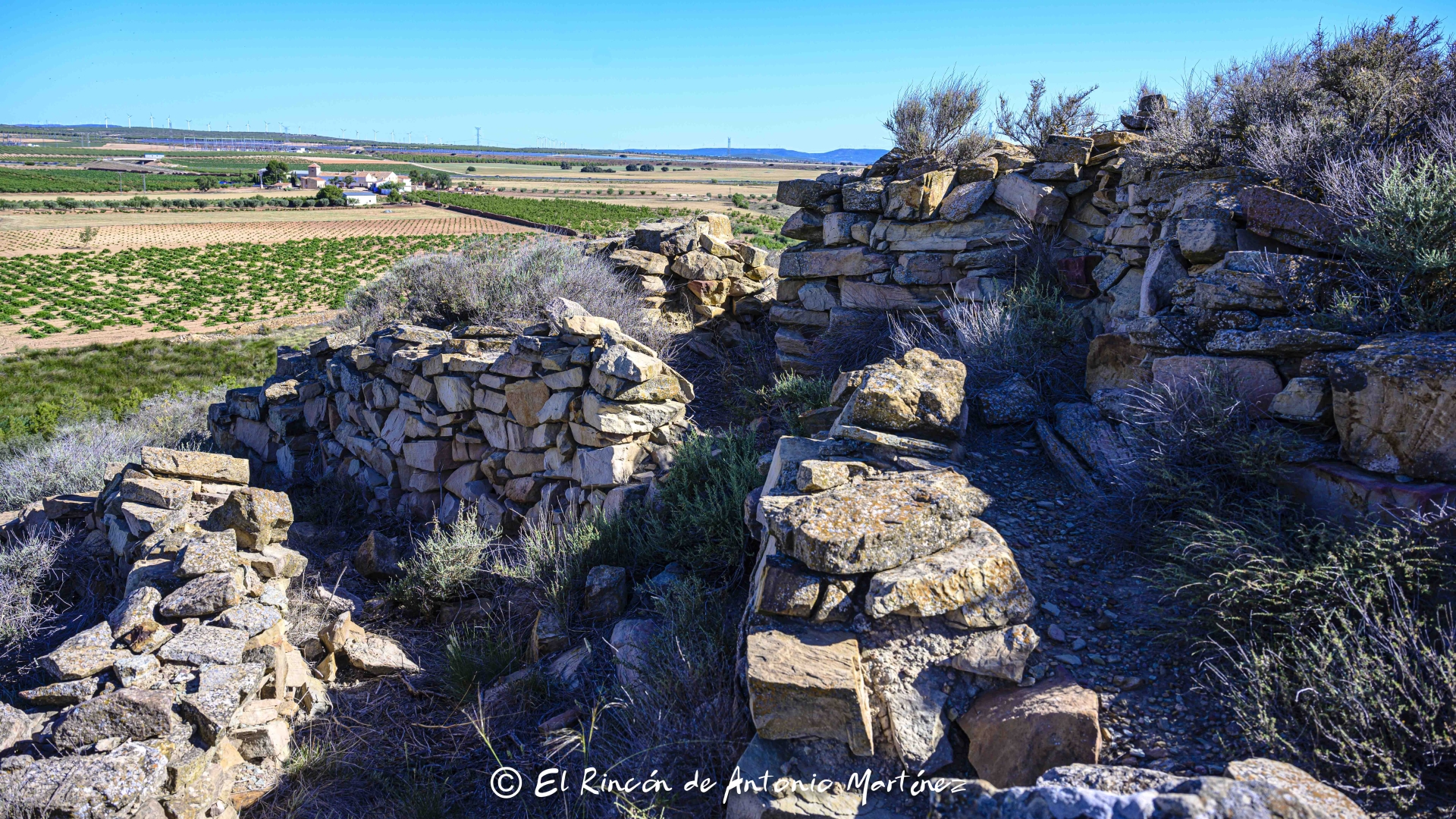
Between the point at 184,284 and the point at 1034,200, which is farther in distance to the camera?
the point at 184,284

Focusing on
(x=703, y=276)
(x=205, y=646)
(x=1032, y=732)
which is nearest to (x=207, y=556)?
(x=205, y=646)

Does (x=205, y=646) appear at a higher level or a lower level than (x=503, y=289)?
lower

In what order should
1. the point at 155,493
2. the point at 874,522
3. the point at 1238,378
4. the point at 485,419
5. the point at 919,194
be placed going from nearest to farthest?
the point at 874,522, the point at 1238,378, the point at 155,493, the point at 485,419, the point at 919,194

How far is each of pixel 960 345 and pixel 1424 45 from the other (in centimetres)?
384

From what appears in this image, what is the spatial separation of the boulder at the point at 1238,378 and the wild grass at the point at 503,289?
5.38 meters

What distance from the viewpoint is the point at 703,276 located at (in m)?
9.29

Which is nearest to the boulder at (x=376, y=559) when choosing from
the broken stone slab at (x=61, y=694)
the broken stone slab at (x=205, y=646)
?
the broken stone slab at (x=205, y=646)

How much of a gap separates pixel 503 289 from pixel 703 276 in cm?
233

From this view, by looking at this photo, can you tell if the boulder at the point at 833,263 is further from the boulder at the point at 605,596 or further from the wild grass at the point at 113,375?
the wild grass at the point at 113,375

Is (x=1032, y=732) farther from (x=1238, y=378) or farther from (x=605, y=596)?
(x=605, y=596)

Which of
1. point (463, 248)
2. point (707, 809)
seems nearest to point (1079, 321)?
point (707, 809)

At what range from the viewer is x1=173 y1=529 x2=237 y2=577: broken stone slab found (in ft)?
16.2

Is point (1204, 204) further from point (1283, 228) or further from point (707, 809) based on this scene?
point (707, 809)

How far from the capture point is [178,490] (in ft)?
19.6
